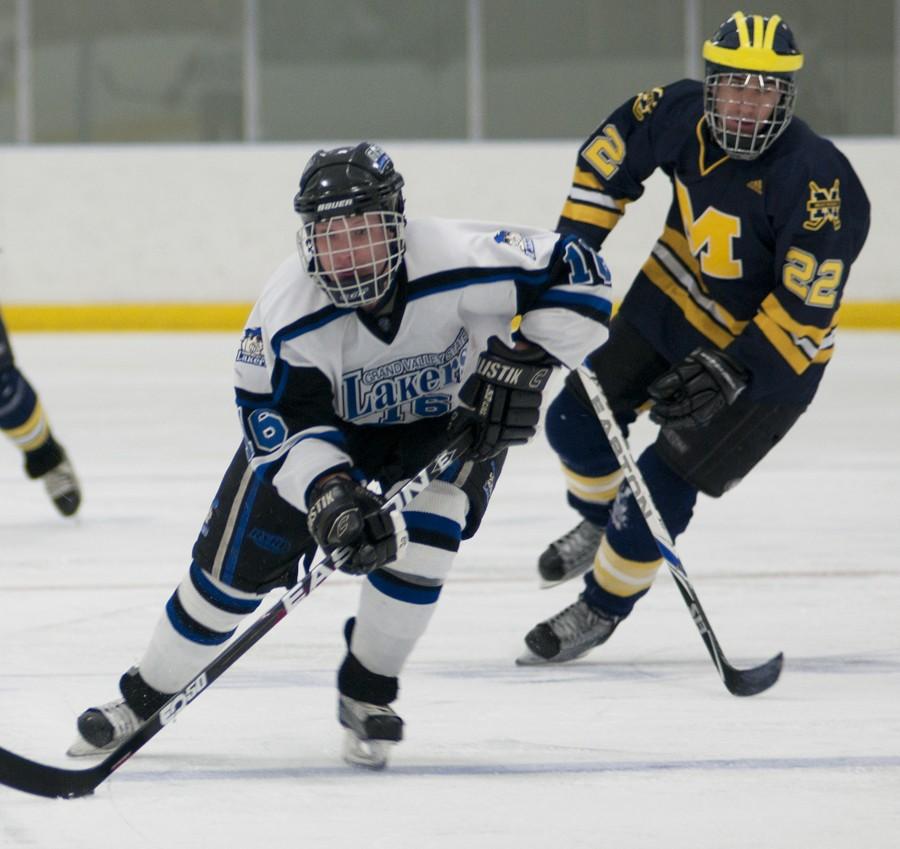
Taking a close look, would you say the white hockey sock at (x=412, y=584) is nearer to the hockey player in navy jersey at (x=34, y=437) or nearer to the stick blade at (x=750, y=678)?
the stick blade at (x=750, y=678)

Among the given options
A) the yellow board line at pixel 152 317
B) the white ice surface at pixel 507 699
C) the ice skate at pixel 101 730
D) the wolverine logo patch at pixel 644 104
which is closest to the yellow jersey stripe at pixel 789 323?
the wolverine logo patch at pixel 644 104

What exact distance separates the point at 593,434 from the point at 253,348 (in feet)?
3.37

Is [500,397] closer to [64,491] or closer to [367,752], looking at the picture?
[367,752]

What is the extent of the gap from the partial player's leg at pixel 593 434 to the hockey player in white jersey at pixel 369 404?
664mm

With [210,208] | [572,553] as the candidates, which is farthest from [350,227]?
[210,208]

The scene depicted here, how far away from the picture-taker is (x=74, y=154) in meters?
8.49

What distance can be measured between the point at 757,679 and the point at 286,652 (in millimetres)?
809

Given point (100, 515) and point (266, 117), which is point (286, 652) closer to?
point (100, 515)

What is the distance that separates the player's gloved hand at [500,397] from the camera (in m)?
2.39

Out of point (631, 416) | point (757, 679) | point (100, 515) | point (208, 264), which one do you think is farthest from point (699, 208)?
point (208, 264)

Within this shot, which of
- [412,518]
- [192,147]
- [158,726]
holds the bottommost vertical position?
[192,147]

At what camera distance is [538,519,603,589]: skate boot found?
3.34 metres

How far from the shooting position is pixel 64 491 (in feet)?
13.9

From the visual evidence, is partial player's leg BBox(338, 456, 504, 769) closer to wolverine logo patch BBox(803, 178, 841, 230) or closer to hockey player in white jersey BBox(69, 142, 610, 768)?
hockey player in white jersey BBox(69, 142, 610, 768)
